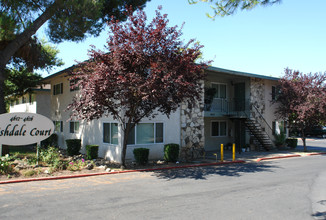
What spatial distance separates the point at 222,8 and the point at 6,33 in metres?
12.7

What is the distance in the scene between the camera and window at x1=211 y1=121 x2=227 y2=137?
71.4 feet

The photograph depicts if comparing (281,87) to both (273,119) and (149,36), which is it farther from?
(149,36)

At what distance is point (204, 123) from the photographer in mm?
21375

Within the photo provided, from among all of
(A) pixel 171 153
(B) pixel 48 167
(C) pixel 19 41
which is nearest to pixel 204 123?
(A) pixel 171 153

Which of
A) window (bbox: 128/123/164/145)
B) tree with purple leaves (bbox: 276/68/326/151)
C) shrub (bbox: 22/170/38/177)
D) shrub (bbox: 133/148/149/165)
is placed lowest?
shrub (bbox: 22/170/38/177)

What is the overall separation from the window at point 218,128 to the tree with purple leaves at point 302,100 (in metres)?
4.26

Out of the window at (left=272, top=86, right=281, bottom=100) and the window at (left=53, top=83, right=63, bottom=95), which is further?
the window at (left=272, top=86, right=281, bottom=100)

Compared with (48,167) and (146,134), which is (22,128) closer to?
(48,167)

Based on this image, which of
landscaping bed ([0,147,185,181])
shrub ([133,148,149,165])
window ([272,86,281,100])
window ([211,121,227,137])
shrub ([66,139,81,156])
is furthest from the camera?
window ([272,86,281,100])

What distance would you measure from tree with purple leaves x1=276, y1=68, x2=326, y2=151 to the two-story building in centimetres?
139

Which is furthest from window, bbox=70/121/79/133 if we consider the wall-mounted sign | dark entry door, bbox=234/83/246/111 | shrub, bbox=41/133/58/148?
dark entry door, bbox=234/83/246/111

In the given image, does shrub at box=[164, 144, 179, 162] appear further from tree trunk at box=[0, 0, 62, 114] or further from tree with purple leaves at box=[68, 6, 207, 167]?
tree trunk at box=[0, 0, 62, 114]

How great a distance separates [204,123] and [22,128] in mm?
12892

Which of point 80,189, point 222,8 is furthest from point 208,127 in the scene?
point 222,8
